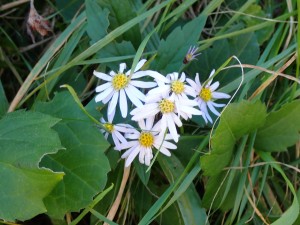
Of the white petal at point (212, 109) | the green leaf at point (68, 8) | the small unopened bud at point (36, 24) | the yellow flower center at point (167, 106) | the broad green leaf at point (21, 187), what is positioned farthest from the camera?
the green leaf at point (68, 8)

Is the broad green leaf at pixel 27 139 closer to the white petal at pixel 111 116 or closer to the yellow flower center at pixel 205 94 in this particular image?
the white petal at pixel 111 116

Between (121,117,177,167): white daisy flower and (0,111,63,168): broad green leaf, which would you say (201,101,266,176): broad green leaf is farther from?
(0,111,63,168): broad green leaf

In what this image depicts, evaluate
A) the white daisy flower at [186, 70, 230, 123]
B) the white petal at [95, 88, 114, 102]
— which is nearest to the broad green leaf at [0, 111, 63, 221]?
the white petal at [95, 88, 114, 102]

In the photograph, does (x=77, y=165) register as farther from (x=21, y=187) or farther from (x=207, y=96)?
(x=207, y=96)

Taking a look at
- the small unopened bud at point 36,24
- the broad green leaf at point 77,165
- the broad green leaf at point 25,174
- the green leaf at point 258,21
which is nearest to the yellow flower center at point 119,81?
the broad green leaf at point 77,165

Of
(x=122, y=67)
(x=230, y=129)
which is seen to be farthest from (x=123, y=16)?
(x=230, y=129)
